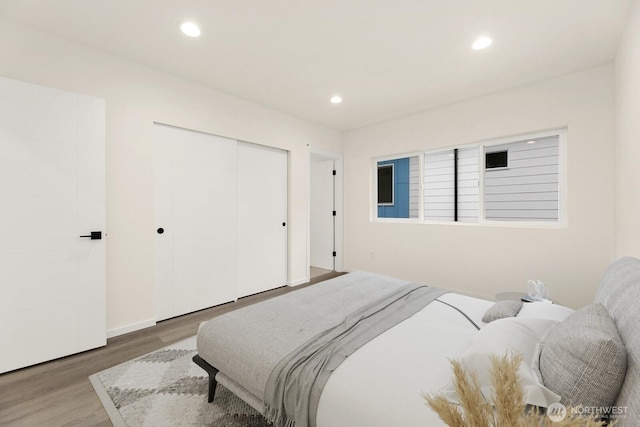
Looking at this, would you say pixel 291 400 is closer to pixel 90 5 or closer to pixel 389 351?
pixel 389 351

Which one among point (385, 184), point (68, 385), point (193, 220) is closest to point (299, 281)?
point (193, 220)

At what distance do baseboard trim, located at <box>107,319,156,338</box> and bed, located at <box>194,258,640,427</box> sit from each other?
1.55 m

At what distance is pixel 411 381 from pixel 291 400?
1.72 ft

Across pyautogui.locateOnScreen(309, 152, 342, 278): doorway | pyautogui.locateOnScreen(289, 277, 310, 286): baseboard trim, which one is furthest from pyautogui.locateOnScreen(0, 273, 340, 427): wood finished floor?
pyautogui.locateOnScreen(309, 152, 342, 278): doorway

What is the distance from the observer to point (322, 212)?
5.53 metres

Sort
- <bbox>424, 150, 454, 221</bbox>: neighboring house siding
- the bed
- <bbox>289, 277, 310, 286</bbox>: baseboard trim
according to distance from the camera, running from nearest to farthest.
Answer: the bed
<bbox>424, 150, 454, 221</bbox>: neighboring house siding
<bbox>289, 277, 310, 286</bbox>: baseboard trim

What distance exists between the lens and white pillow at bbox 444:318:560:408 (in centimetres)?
88

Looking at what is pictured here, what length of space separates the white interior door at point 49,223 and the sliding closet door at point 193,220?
23.3 inches

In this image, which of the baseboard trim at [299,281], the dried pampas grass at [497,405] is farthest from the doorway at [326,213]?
the dried pampas grass at [497,405]

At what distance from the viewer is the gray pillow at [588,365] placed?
0.80m

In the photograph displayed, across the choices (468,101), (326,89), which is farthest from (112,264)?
(468,101)

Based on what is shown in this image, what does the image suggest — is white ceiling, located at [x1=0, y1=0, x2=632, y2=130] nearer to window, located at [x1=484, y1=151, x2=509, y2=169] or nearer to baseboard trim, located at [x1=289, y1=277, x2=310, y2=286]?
window, located at [x1=484, y1=151, x2=509, y2=169]

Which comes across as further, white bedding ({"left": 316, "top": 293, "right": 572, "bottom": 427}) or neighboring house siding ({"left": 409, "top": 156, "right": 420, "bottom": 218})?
neighboring house siding ({"left": 409, "top": 156, "right": 420, "bottom": 218})

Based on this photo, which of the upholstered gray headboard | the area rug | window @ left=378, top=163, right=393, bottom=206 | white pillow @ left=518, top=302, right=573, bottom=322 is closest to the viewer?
the upholstered gray headboard
